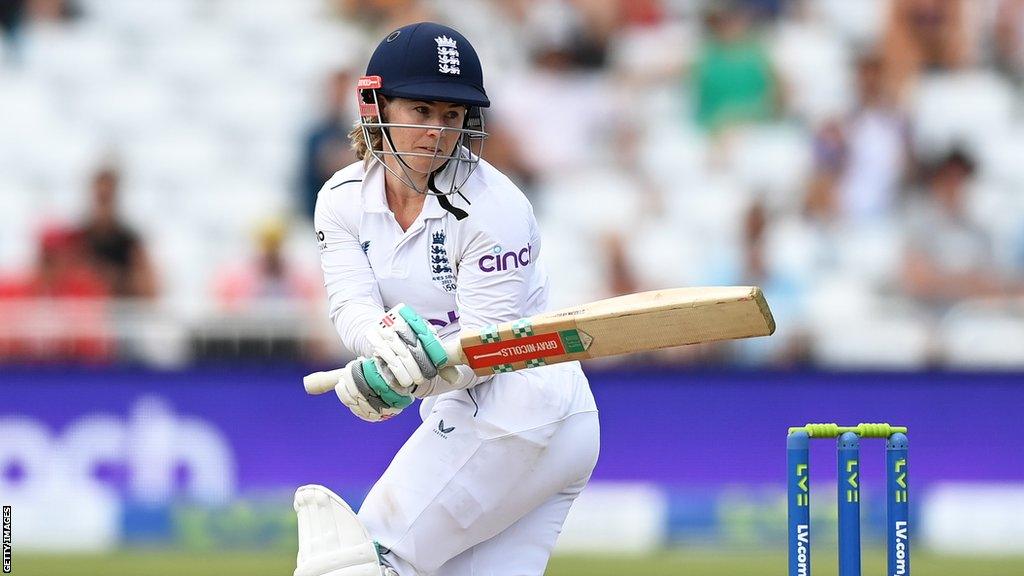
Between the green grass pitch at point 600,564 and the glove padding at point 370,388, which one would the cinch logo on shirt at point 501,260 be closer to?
the glove padding at point 370,388

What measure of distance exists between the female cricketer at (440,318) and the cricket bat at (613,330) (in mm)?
80

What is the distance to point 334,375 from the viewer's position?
129 inches

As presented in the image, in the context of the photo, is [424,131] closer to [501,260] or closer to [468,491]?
[501,260]

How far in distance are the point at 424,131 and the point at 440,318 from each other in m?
0.40

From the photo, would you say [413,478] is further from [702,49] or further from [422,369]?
[702,49]

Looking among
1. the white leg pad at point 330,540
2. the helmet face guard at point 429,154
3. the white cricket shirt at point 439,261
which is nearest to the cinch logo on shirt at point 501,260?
the white cricket shirt at point 439,261

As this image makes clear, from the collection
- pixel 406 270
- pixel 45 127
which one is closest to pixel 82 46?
pixel 45 127

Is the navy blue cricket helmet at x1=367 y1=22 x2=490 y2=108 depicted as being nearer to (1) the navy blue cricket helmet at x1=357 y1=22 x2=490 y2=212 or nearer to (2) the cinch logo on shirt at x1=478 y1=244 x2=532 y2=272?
(1) the navy blue cricket helmet at x1=357 y1=22 x2=490 y2=212

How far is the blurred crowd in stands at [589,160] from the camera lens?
6.96 metres

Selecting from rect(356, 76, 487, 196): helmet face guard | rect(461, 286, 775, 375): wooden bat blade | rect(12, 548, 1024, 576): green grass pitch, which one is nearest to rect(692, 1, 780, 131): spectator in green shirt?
rect(12, 548, 1024, 576): green grass pitch

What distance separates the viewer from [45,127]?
9.13 metres

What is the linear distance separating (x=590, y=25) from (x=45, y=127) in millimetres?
3016

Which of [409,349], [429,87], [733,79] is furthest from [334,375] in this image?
[733,79]

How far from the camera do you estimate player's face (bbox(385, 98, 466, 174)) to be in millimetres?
3342
